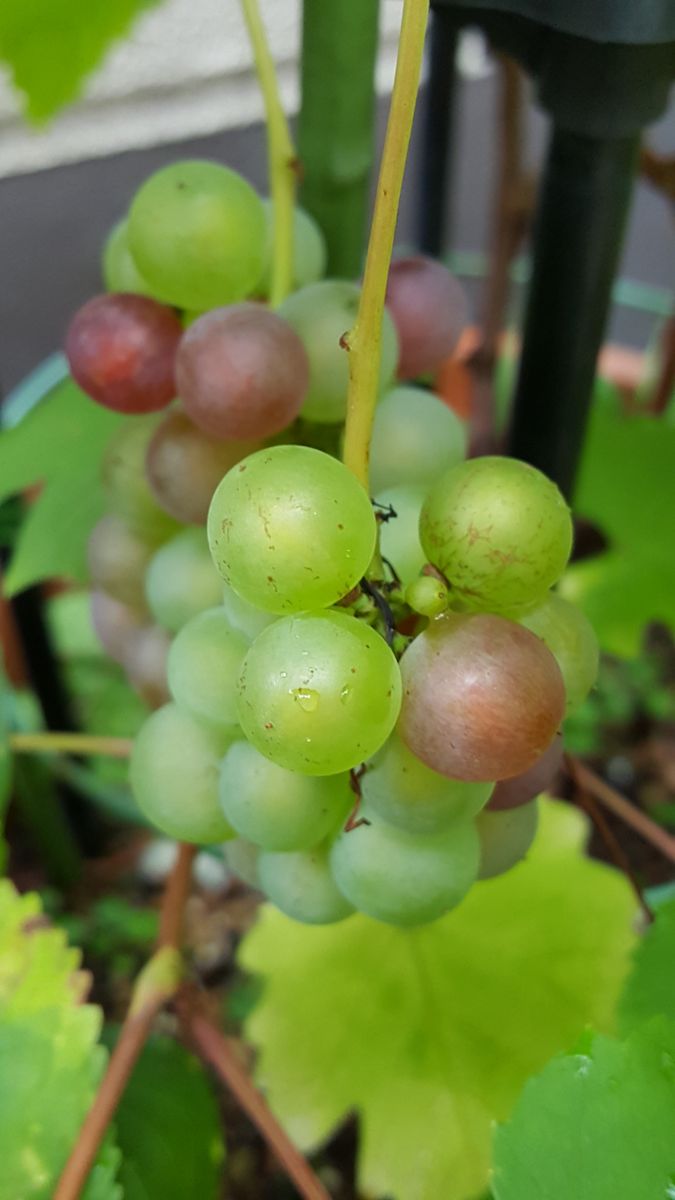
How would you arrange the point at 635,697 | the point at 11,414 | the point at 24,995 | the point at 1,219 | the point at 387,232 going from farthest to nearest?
the point at 1,219
the point at 635,697
the point at 11,414
the point at 24,995
the point at 387,232

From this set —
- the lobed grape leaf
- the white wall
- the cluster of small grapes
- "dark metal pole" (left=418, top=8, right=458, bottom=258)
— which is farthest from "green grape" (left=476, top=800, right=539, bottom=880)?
the white wall

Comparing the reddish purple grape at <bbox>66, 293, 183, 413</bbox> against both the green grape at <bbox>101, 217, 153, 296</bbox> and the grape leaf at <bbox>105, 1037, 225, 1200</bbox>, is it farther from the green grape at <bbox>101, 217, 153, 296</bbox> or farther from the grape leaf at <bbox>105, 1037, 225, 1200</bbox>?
the grape leaf at <bbox>105, 1037, 225, 1200</bbox>

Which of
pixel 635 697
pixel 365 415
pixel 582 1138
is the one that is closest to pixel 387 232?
pixel 365 415

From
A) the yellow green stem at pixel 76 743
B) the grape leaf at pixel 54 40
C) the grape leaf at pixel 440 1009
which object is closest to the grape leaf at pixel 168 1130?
the grape leaf at pixel 440 1009

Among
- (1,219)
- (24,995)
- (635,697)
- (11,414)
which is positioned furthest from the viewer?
(1,219)

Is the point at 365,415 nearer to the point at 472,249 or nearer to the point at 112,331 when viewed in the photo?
the point at 112,331

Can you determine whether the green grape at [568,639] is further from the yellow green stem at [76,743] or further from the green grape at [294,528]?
the yellow green stem at [76,743]
